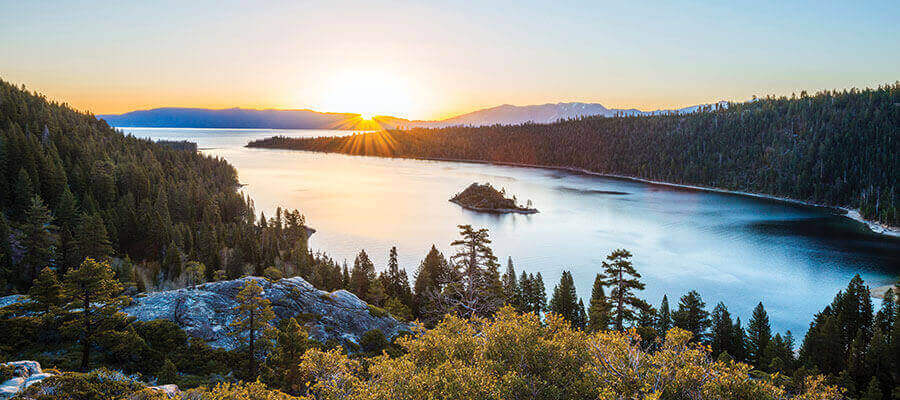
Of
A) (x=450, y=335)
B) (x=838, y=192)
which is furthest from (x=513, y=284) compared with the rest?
(x=838, y=192)

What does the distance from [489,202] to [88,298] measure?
134309 millimetres

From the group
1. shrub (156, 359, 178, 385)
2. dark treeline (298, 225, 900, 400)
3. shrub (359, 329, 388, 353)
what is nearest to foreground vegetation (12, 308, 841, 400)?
shrub (156, 359, 178, 385)

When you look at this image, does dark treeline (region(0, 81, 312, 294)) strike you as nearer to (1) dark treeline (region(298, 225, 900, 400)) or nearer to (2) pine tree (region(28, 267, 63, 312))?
(1) dark treeline (region(298, 225, 900, 400))

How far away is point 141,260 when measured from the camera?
79.9 metres

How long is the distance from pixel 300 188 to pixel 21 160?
4420 inches

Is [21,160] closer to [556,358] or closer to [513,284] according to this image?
[513,284]

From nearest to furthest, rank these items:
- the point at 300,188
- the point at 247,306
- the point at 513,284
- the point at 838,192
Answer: the point at 247,306 < the point at 513,284 < the point at 838,192 < the point at 300,188

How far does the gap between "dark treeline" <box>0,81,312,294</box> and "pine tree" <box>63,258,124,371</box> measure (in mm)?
37271

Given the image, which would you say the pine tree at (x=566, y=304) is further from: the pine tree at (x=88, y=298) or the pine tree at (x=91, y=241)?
the pine tree at (x=91, y=241)

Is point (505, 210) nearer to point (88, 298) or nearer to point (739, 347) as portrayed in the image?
point (739, 347)

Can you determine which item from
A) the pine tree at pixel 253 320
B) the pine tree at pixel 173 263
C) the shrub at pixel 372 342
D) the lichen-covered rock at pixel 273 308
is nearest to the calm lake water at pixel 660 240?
the pine tree at pixel 173 263

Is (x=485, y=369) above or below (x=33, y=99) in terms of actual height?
below

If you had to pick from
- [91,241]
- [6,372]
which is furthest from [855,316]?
[91,241]

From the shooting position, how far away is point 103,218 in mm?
82062
